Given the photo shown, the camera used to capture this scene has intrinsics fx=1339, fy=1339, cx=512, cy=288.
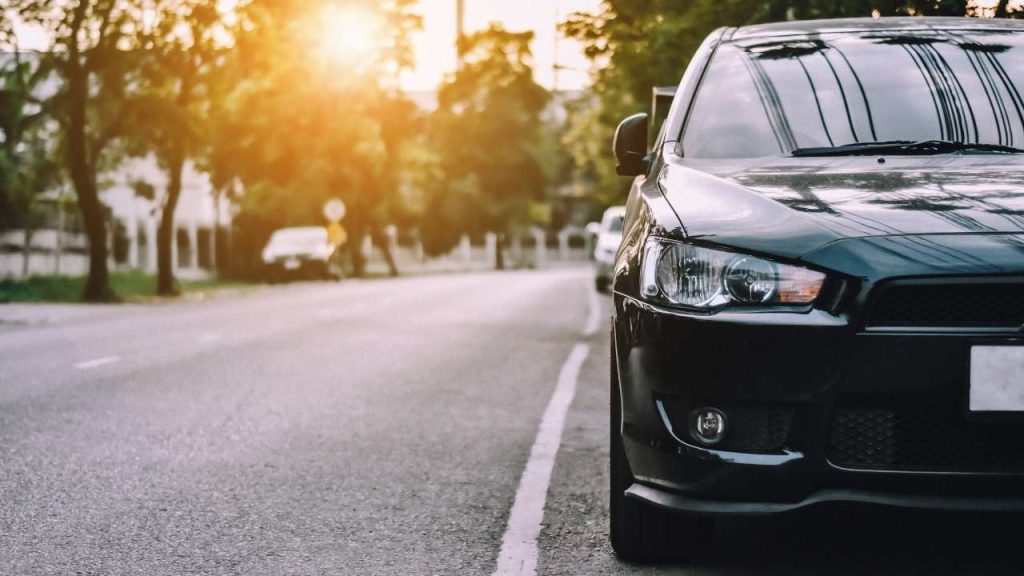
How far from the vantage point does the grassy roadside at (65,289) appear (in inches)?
1024

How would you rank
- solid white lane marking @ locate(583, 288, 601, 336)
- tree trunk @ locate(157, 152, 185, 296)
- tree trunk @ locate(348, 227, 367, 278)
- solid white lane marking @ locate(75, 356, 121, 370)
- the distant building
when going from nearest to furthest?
solid white lane marking @ locate(75, 356, 121, 370) < solid white lane marking @ locate(583, 288, 601, 336) < tree trunk @ locate(157, 152, 185, 296) < the distant building < tree trunk @ locate(348, 227, 367, 278)

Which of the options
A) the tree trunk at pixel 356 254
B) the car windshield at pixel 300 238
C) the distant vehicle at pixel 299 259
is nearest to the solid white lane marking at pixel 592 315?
the distant vehicle at pixel 299 259

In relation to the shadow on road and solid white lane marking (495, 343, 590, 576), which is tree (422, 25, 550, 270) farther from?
the shadow on road

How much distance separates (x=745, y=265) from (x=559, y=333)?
1197 cm

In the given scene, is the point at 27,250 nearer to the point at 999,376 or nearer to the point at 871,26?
the point at 871,26

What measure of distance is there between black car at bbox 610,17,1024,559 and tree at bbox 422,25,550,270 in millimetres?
64899

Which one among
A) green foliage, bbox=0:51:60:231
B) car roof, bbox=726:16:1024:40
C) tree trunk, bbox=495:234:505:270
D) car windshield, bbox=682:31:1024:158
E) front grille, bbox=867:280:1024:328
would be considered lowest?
tree trunk, bbox=495:234:505:270

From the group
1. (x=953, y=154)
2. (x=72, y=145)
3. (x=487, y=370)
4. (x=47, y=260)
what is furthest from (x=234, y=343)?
(x=47, y=260)

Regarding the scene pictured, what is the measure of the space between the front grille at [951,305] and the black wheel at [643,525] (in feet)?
3.19

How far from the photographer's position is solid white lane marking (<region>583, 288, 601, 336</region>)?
16.2 metres

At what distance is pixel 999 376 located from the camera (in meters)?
3.43

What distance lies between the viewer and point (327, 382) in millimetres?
9922

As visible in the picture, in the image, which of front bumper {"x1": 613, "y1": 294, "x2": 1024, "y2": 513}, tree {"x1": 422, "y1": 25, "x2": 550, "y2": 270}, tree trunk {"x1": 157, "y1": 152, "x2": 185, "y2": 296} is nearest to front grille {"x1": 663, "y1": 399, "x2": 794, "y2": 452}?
front bumper {"x1": 613, "y1": 294, "x2": 1024, "y2": 513}

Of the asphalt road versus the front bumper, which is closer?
the front bumper
